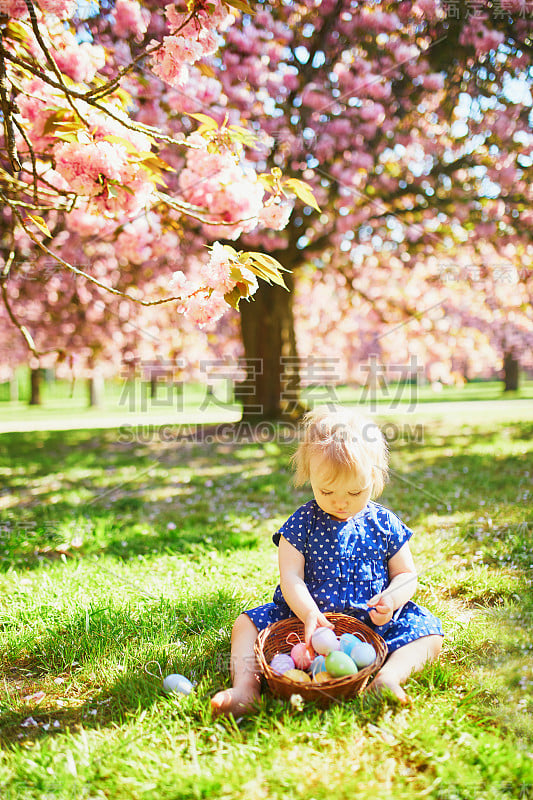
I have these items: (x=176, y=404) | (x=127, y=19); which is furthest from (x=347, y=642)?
(x=176, y=404)

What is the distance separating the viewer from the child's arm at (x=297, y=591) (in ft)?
5.54

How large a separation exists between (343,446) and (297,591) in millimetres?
479

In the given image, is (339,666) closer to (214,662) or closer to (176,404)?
(214,662)

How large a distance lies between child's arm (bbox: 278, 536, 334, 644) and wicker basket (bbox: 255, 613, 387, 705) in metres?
0.07

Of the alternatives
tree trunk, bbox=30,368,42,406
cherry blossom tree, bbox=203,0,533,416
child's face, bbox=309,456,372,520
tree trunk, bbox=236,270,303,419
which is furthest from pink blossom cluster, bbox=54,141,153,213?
tree trunk, bbox=30,368,42,406

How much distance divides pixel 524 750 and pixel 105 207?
221 centimetres

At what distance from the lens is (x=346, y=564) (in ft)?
6.24

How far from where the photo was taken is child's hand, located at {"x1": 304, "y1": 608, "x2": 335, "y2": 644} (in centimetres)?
166

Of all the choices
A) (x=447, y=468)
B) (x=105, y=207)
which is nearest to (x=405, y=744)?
(x=105, y=207)

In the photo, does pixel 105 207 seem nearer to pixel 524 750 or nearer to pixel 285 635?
pixel 285 635

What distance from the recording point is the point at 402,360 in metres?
12.3

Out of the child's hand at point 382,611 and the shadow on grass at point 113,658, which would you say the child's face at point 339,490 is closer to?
the child's hand at point 382,611

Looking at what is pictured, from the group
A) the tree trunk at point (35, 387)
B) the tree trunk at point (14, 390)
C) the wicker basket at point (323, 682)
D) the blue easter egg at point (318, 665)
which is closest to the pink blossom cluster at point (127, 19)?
the wicker basket at point (323, 682)

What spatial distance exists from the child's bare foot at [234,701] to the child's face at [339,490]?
1.91 ft
